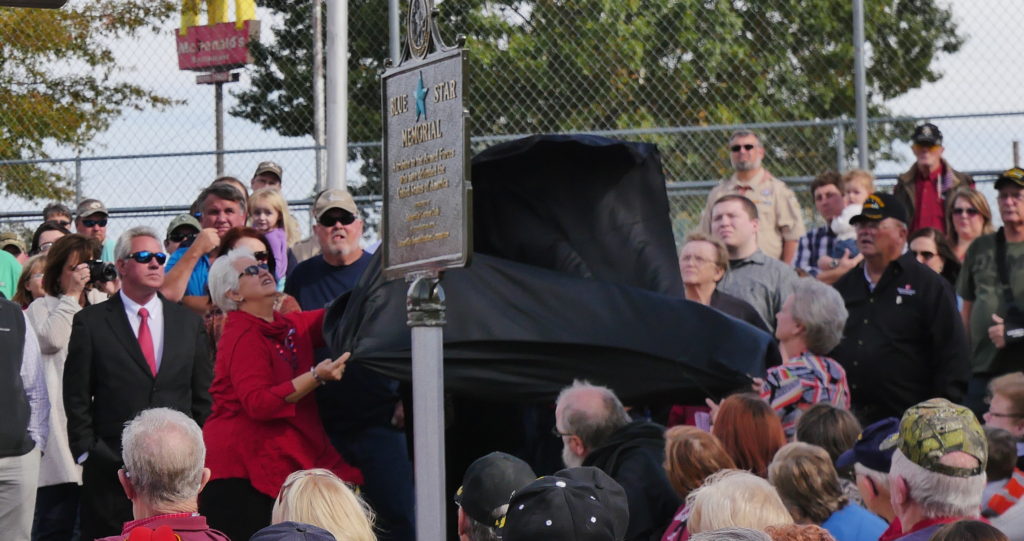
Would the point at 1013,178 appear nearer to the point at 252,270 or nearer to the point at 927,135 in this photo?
the point at 927,135

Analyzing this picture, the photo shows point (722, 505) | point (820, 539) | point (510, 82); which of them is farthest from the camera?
point (510, 82)

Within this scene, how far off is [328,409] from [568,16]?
20.3 feet

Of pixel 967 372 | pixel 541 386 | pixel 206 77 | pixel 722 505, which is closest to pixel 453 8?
pixel 206 77

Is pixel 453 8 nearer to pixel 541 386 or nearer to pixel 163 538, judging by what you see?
pixel 541 386

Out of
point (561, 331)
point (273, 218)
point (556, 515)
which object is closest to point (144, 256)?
point (273, 218)

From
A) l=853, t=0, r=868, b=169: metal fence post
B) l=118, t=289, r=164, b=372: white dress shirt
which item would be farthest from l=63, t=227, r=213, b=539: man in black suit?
l=853, t=0, r=868, b=169: metal fence post

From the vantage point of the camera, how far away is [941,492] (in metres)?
5.10

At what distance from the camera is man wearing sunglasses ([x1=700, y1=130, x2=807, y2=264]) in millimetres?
11359

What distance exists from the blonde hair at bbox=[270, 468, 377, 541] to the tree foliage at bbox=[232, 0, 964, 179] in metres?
7.53

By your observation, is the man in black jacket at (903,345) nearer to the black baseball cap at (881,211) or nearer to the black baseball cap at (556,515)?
the black baseball cap at (881,211)

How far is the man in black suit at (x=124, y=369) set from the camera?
7.82m

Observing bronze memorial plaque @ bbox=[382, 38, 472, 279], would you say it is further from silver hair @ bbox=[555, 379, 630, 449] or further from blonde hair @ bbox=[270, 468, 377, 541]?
silver hair @ bbox=[555, 379, 630, 449]

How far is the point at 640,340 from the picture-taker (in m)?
6.68

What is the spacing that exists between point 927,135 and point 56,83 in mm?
8522
